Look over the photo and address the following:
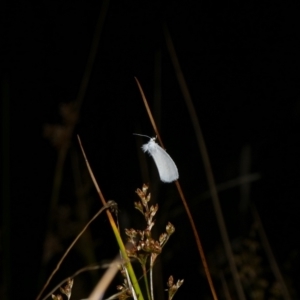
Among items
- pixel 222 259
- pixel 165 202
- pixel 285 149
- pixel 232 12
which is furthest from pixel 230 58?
pixel 222 259

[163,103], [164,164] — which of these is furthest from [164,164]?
[163,103]

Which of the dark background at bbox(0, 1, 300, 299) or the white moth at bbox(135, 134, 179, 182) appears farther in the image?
the dark background at bbox(0, 1, 300, 299)

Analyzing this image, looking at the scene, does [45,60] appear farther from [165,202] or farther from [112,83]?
[165,202]

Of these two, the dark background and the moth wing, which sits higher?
the dark background

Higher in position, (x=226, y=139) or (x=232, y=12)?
(x=232, y=12)

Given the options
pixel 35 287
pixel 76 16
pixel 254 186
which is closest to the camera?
pixel 35 287

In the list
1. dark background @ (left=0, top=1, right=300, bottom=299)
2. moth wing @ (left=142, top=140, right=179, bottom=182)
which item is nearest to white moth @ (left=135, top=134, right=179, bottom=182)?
moth wing @ (left=142, top=140, right=179, bottom=182)

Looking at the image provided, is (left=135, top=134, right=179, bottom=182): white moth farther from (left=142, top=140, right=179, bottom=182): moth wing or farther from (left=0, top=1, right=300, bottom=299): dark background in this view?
(left=0, top=1, right=300, bottom=299): dark background

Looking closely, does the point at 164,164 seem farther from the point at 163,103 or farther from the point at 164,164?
the point at 163,103
